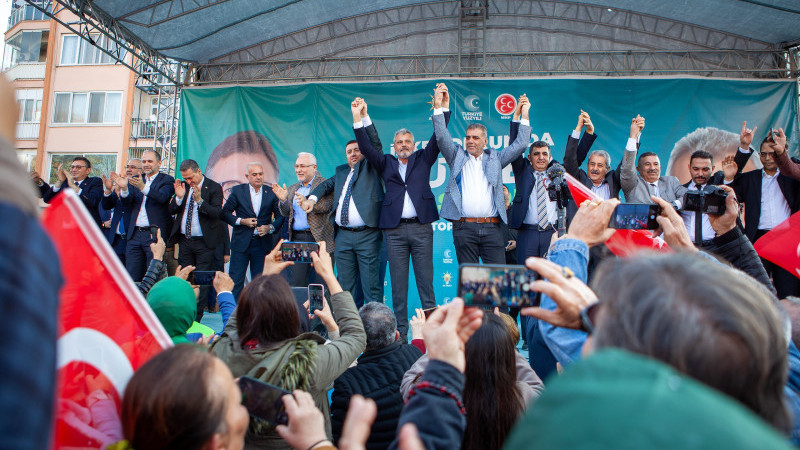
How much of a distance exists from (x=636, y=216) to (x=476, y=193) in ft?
8.01

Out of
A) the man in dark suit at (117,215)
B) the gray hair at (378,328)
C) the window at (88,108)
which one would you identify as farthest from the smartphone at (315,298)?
the window at (88,108)

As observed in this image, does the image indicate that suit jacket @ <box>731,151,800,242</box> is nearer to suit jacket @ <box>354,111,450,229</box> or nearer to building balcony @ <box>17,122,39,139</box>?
suit jacket @ <box>354,111,450,229</box>

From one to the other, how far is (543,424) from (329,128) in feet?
24.0

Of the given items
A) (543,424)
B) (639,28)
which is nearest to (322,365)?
(543,424)

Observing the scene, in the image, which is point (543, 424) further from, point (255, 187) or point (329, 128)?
point (329, 128)

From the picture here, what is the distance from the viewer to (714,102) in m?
7.19

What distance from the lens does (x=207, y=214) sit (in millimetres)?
5516

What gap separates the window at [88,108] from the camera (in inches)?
652

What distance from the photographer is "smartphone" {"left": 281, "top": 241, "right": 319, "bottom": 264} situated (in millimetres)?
2537

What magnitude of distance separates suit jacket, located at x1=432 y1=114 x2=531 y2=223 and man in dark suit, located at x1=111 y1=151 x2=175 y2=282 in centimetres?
303

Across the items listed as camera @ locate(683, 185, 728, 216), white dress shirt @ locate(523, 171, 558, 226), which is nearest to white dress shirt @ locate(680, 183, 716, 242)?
white dress shirt @ locate(523, 171, 558, 226)

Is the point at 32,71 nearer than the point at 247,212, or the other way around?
the point at 247,212

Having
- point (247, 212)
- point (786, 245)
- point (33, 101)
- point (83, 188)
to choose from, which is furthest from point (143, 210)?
point (33, 101)

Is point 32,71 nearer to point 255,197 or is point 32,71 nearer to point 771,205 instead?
point 255,197
